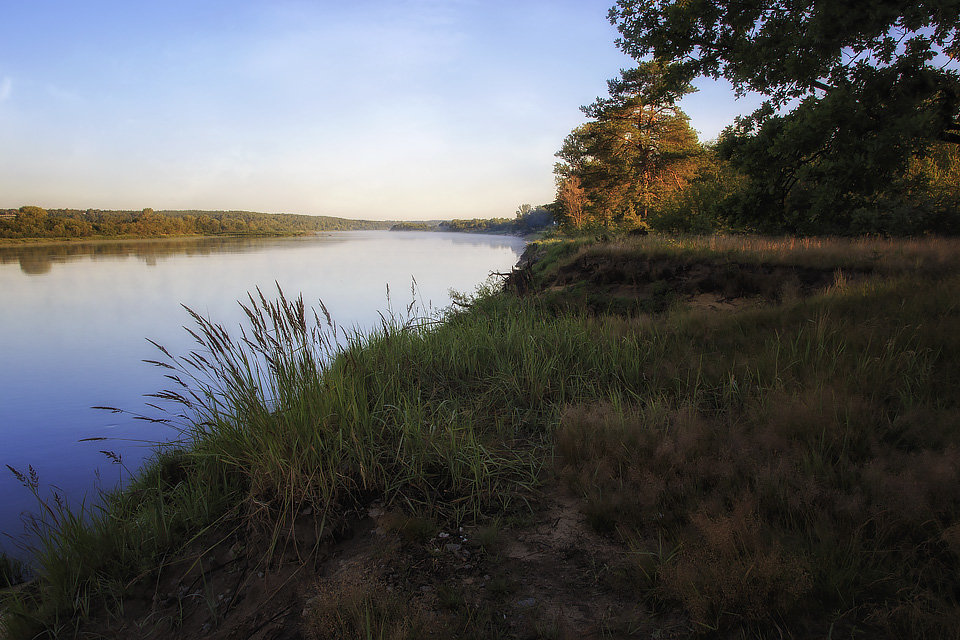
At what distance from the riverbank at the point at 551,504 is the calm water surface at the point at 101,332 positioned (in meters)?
1.56

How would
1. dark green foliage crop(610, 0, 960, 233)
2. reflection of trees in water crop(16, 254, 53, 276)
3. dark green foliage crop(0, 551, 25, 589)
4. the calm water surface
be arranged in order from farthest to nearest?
reflection of trees in water crop(16, 254, 53, 276) → dark green foliage crop(610, 0, 960, 233) → the calm water surface → dark green foliage crop(0, 551, 25, 589)

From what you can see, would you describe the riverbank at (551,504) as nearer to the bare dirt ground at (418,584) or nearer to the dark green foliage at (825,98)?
the bare dirt ground at (418,584)

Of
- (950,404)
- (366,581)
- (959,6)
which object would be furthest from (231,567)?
(959,6)

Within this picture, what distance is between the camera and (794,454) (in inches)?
112

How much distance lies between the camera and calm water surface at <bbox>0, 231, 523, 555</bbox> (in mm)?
6719

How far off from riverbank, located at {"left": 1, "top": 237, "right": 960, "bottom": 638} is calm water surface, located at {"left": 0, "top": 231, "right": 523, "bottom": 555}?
1.56 meters

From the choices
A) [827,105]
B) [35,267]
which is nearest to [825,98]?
[827,105]

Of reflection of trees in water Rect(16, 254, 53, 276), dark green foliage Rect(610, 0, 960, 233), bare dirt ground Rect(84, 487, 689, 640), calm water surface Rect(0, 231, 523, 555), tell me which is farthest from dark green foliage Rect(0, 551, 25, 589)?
reflection of trees in water Rect(16, 254, 53, 276)

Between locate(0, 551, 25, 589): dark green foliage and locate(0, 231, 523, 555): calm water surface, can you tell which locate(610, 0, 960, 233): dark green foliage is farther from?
locate(0, 551, 25, 589): dark green foliage

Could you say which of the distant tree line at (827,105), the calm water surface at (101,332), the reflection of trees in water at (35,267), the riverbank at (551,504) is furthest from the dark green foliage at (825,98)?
the reflection of trees in water at (35,267)

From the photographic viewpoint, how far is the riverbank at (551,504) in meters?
2.00

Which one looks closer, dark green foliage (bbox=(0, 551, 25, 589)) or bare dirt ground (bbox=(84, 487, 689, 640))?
bare dirt ground (bbox=(84, 487, 689, 640))

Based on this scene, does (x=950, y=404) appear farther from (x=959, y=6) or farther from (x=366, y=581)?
(x=959, y=6)

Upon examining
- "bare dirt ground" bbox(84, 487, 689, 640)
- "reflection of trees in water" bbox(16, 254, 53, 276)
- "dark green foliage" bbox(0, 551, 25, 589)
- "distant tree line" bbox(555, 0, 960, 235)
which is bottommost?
"dark green foliage" bbox(0, 551, 25, 589)
